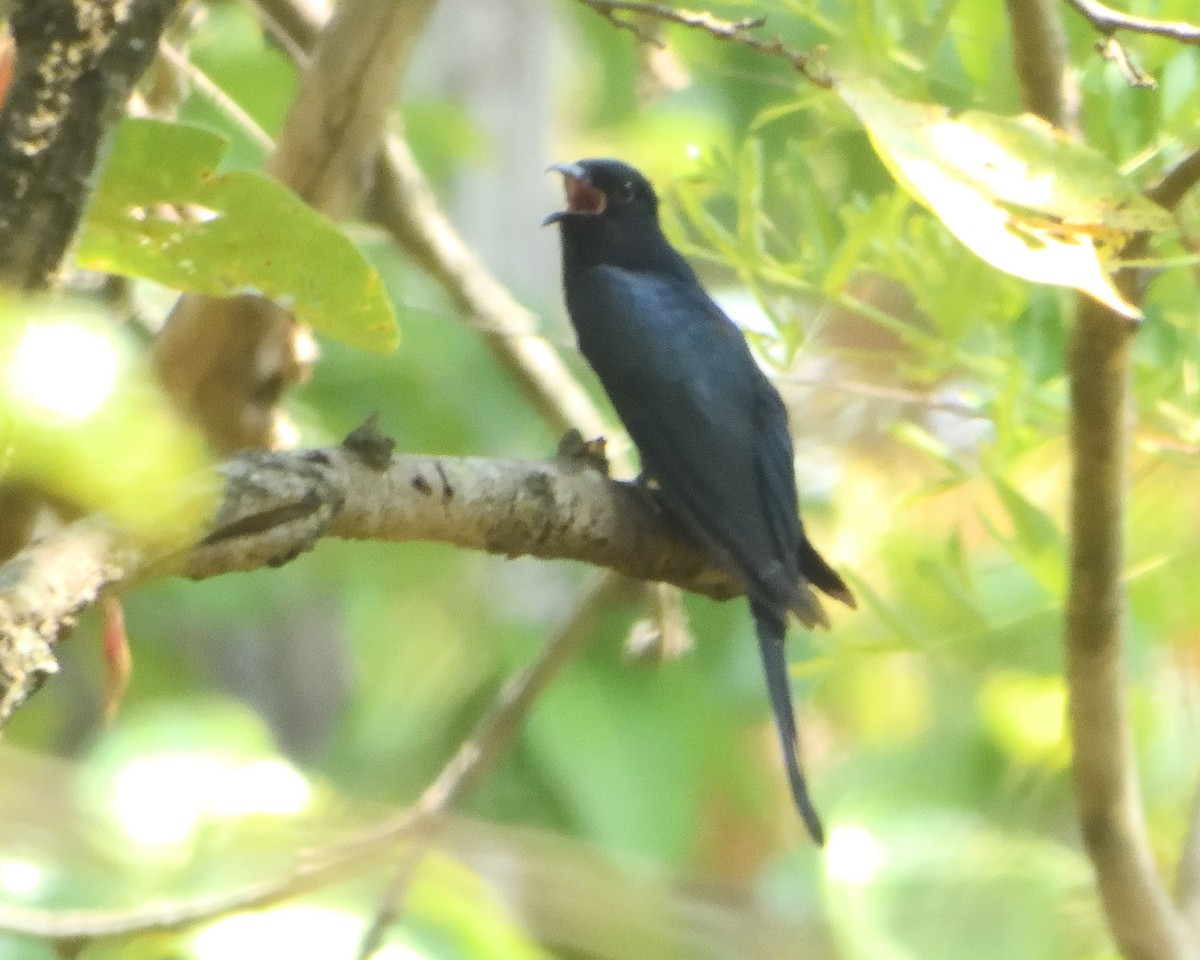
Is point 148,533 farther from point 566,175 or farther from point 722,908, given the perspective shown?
point 566,175

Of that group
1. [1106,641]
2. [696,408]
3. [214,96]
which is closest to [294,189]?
[214,96]

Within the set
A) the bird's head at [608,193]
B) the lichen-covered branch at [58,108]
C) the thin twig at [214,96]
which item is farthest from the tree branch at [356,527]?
the bird's head at [608,193]

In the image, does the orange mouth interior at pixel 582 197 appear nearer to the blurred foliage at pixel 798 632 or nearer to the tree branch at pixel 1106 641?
the blurred foliage at pixel 798 632

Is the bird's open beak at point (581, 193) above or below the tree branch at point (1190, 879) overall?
above

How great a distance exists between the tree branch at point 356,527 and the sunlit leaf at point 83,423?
0.21 metres

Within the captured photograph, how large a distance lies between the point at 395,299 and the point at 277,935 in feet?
4.60

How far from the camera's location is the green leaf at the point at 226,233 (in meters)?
0.98

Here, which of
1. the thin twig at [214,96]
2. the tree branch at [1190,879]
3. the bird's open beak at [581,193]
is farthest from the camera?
the bird's open beak at [581,193]

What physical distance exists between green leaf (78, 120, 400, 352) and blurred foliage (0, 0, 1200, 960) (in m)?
0.39

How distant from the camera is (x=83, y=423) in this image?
1.82 ft

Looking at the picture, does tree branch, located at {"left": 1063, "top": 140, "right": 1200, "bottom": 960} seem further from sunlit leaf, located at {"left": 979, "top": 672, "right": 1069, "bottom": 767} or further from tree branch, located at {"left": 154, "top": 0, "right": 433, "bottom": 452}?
tree branch, located at {"left": 154, "top": 0, "right": 433, "bottom": 452}

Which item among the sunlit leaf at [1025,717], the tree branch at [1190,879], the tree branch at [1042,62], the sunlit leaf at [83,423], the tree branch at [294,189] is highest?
the sunlit leaf at [83,423]

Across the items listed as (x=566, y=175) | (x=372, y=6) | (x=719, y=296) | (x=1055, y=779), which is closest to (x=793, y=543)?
(x=1055, y=779)

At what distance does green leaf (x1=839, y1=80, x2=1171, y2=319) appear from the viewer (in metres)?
0.76
